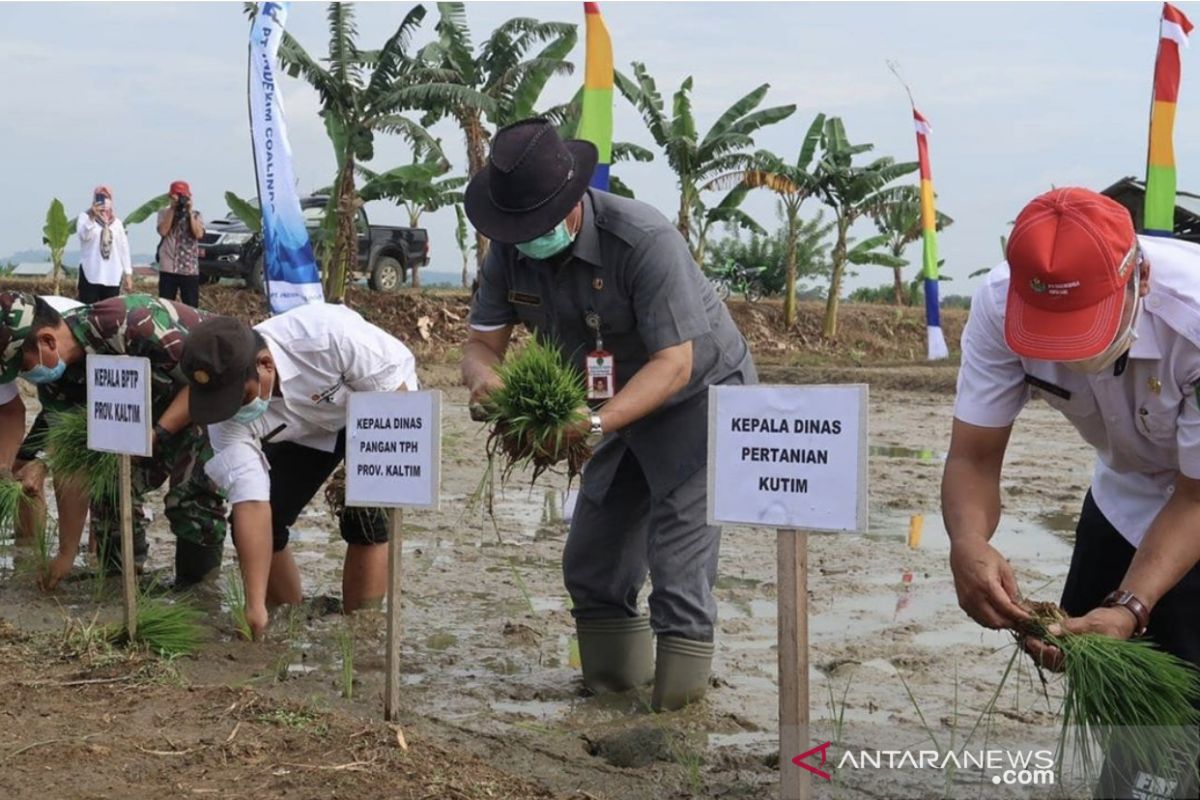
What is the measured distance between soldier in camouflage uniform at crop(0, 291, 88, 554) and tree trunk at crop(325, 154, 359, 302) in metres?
10.9

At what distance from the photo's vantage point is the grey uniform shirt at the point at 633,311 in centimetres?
423

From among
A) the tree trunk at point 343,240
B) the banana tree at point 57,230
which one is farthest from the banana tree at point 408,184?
the banana tree at point 57,230

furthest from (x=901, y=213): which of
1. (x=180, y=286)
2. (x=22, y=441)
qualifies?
(x=22, y=441)

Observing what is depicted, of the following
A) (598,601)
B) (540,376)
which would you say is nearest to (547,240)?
(540,376)

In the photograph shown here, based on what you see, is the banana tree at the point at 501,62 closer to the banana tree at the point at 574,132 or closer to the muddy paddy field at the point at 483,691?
the banana tree at the point at 574,132

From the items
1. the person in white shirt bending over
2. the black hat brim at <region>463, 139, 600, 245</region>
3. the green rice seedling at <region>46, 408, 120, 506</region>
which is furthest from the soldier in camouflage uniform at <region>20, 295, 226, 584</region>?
the black hat brim at <region>463, 139, 600, 245</region>

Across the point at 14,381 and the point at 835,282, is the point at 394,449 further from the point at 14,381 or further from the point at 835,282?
the point at 835,282

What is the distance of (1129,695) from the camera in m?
2.79

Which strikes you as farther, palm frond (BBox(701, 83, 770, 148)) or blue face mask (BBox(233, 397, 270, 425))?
palm frond (BBox(701, 83, 770, 148))

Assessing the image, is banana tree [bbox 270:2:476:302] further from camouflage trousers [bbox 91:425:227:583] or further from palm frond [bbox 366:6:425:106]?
camouflage trousers [bbox 91:425:227:583]

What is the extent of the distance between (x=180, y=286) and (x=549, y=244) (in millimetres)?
12333

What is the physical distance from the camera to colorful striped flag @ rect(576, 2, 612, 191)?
8180mm

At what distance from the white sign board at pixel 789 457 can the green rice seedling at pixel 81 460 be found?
3.35m

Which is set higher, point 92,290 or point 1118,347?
point 92,290
